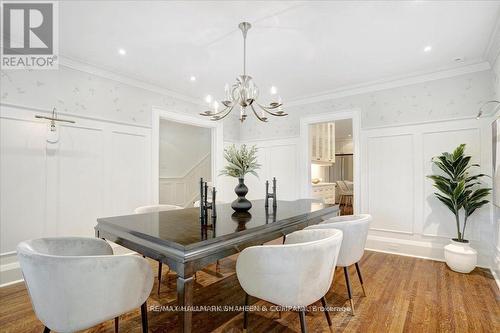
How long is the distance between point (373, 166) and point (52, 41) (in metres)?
4.34

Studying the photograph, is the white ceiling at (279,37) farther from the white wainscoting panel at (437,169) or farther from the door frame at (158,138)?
the white wainscoting panel at (437,169)

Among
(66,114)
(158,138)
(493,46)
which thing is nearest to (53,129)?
(66,114)

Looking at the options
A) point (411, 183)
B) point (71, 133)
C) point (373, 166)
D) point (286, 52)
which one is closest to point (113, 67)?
point (71, 133)

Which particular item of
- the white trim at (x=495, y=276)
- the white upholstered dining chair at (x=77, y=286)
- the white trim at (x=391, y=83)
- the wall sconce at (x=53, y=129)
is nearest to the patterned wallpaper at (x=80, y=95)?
the wall sconce at (x=53, y=129)

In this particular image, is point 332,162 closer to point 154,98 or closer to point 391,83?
point 391,83

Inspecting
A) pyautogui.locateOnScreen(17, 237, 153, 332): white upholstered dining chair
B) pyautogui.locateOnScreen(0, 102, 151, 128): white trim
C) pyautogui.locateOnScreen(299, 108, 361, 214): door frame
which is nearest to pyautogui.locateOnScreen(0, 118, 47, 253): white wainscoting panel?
pyautogui.locateOnScreen(0, 102, 151, 128): white trim

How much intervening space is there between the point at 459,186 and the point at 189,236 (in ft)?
10.2

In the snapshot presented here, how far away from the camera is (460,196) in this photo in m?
2.83

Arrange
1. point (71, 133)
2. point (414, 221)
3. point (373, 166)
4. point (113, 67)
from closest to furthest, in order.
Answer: point (71, 133) < point (113, 67) < point (414, 221) < point (373, 166)

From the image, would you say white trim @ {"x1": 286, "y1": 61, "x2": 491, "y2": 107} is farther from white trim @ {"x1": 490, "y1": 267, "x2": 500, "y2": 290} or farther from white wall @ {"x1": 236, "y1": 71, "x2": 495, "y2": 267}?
white trim @ {"x1": 490, "y1": 267, "x2": 500, "y2": 290}

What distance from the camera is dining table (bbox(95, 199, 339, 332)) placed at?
3.90 feet

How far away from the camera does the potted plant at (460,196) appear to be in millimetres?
2762

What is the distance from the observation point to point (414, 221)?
3387 millimetres

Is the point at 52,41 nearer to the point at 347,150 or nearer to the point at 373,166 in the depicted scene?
the point at 373,166
